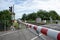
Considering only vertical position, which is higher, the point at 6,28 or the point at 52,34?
the point at 52,34

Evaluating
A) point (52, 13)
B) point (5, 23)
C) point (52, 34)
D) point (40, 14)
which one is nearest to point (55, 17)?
point (52, 13)

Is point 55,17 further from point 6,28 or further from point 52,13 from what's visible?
point 6,28

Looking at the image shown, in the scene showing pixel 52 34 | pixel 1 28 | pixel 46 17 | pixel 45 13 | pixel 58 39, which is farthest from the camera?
pixel 45 13

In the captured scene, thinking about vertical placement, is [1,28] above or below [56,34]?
below

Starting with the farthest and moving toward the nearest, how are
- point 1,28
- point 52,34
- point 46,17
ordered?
point 46,17 < point 1,28 < point 52,34

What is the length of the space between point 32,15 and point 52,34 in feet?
532

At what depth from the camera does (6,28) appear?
33969 mm

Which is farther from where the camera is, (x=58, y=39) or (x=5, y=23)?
(x=5, y=23)

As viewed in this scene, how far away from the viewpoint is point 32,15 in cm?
16688

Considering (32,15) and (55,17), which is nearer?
(32,15)

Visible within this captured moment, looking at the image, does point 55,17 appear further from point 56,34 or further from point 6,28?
point 56,34

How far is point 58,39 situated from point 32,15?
16243cm

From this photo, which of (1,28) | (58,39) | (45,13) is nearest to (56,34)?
(58,39)

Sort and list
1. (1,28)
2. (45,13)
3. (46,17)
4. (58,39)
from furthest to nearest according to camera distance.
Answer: (45,13)
(46,17)
(1,28)
(58,39)
